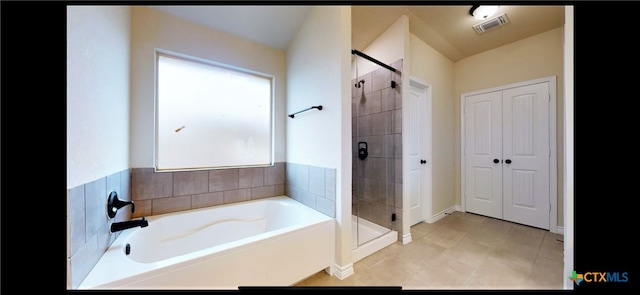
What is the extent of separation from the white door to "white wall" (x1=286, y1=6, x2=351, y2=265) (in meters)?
1.41

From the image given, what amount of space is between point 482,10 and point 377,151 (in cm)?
174

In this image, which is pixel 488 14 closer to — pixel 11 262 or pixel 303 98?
pixel 303 98

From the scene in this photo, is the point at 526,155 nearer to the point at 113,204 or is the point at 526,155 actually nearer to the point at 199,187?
the point at 199,187

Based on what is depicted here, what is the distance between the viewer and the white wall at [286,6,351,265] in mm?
1495

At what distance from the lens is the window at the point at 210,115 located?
5.65 feet

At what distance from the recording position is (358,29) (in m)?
2.23

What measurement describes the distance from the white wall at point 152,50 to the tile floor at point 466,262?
173 cm

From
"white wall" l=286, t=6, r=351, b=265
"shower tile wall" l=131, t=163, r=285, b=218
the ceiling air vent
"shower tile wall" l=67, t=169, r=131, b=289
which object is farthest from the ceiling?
"shower tile wall" l=67, t=169, r=131, b=289

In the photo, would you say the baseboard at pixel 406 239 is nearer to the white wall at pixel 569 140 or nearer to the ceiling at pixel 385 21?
the white wall at pixel 569 140

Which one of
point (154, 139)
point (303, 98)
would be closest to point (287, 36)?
point (303, 98)

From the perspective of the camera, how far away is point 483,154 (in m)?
2.77

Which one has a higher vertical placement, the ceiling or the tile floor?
the ceiling

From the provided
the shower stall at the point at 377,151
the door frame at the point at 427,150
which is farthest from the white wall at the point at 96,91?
the door frame at the point at 427,150

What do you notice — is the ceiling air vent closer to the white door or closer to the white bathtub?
the white door
